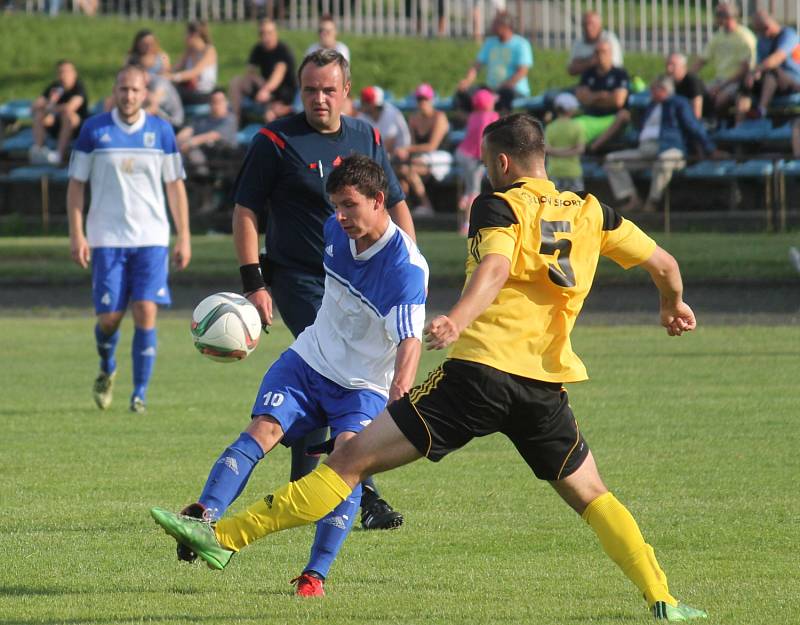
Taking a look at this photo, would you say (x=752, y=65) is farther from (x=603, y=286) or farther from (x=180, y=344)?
(x=180, y=344)

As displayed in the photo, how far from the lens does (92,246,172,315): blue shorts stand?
426 inches

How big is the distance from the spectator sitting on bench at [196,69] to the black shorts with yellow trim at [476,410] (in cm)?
2016

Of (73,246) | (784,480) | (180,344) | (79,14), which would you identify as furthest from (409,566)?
(79,14)

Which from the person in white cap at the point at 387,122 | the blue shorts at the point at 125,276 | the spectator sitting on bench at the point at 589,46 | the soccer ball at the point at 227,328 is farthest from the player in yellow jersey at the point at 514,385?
the spectator sitting on bench at the point at 589,46

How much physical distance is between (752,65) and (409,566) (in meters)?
16.6

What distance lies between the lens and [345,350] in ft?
19.5

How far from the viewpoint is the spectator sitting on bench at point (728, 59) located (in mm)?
21375

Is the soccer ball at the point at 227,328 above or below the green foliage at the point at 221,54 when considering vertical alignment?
below

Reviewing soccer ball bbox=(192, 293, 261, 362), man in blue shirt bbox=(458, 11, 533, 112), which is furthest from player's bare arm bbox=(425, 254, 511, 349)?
man in blue shirt bbox=(458, 11, 533, 112)

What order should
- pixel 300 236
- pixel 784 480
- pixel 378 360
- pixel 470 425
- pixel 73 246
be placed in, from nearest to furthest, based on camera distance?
pixel 470 425
pixel 378 360
pixel 300 236
pixel 784 480
pixel 73 246

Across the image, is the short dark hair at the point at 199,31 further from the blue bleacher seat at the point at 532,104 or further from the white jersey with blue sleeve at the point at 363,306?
the white jersey with blue sleeve at the point at 363,306

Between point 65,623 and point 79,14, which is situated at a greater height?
point 79,14

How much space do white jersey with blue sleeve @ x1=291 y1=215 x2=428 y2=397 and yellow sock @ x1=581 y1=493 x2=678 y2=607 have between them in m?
1.01

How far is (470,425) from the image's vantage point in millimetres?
5211
